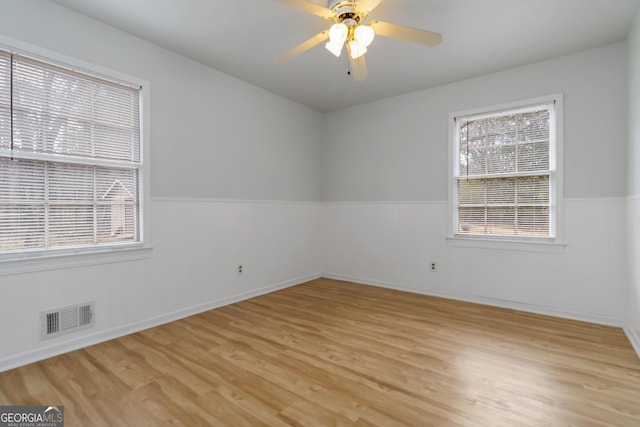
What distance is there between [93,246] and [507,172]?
13.9ft

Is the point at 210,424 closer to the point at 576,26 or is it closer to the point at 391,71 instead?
the point at 391,71

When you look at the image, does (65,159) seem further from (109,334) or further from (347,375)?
(347,375)

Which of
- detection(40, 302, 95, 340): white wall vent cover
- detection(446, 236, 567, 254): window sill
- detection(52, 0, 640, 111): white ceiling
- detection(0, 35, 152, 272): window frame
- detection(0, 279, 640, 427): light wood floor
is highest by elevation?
detection(52, 0, 640, 111): white ceiling

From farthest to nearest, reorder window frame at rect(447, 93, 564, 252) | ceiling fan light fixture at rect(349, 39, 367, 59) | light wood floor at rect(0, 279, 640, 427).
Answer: window frame at rect(447, 93, 564, 252) → ceiling fan light fixture at rect(349, 39, 367, 59) → light wood floor at rect(0, 279, 640, 427)

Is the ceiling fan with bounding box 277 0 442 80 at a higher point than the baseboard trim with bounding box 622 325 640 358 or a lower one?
higher

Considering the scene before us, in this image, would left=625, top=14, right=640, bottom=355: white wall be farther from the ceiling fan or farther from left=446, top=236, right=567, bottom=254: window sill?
the ceiling fan

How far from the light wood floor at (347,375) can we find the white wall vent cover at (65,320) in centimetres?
20

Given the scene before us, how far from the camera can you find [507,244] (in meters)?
3.48

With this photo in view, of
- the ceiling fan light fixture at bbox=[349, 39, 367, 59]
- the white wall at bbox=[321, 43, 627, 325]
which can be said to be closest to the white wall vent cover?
the ceiling fan light fixture at bbox=[349, 39, 367, 59]

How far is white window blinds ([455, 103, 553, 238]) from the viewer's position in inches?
131

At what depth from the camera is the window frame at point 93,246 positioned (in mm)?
2205

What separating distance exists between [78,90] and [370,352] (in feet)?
10.4

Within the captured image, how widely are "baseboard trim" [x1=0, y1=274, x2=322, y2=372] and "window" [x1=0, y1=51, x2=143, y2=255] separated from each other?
75 cm

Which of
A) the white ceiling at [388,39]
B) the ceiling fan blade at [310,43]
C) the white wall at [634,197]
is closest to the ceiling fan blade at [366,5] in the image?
the ceiling fan blade at [310,43]
